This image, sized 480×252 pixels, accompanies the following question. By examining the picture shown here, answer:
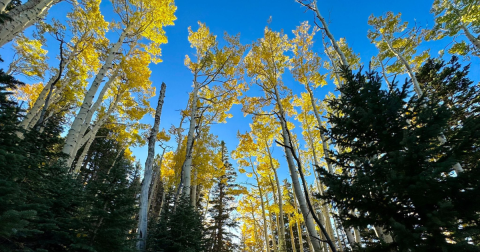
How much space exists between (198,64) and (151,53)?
10.5 feet

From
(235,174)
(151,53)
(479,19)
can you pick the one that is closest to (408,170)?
(479,19)

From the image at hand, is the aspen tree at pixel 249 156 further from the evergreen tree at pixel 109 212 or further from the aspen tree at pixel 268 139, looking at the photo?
the evergreen tree at pixel 109 212

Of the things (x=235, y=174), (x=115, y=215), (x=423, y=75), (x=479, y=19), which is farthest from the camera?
(x=235, y=174)

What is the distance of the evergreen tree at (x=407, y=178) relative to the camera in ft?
6.37

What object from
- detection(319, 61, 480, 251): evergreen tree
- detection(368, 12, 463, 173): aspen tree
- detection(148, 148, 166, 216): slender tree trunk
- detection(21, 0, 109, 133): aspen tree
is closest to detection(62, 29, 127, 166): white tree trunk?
detection(21, 0, 109, 133): aspen tree

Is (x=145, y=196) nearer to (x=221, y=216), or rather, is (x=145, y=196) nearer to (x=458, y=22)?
(x=221, y=216)

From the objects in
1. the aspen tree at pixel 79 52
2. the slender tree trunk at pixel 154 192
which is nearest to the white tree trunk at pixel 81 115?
the aspen tree at pixel 79 52

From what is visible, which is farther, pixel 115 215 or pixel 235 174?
pixel 235 174

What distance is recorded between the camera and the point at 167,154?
14.7 m

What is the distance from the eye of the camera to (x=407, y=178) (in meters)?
2.11

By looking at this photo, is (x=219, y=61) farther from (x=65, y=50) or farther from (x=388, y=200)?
(x=388, y=200)

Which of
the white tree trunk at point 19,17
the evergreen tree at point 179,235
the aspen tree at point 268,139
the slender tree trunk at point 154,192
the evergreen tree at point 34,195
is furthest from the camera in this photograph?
the slender tree trunk at point 154,192

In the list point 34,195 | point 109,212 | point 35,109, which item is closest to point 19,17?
point 34,195

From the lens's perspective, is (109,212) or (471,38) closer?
(109,212)
